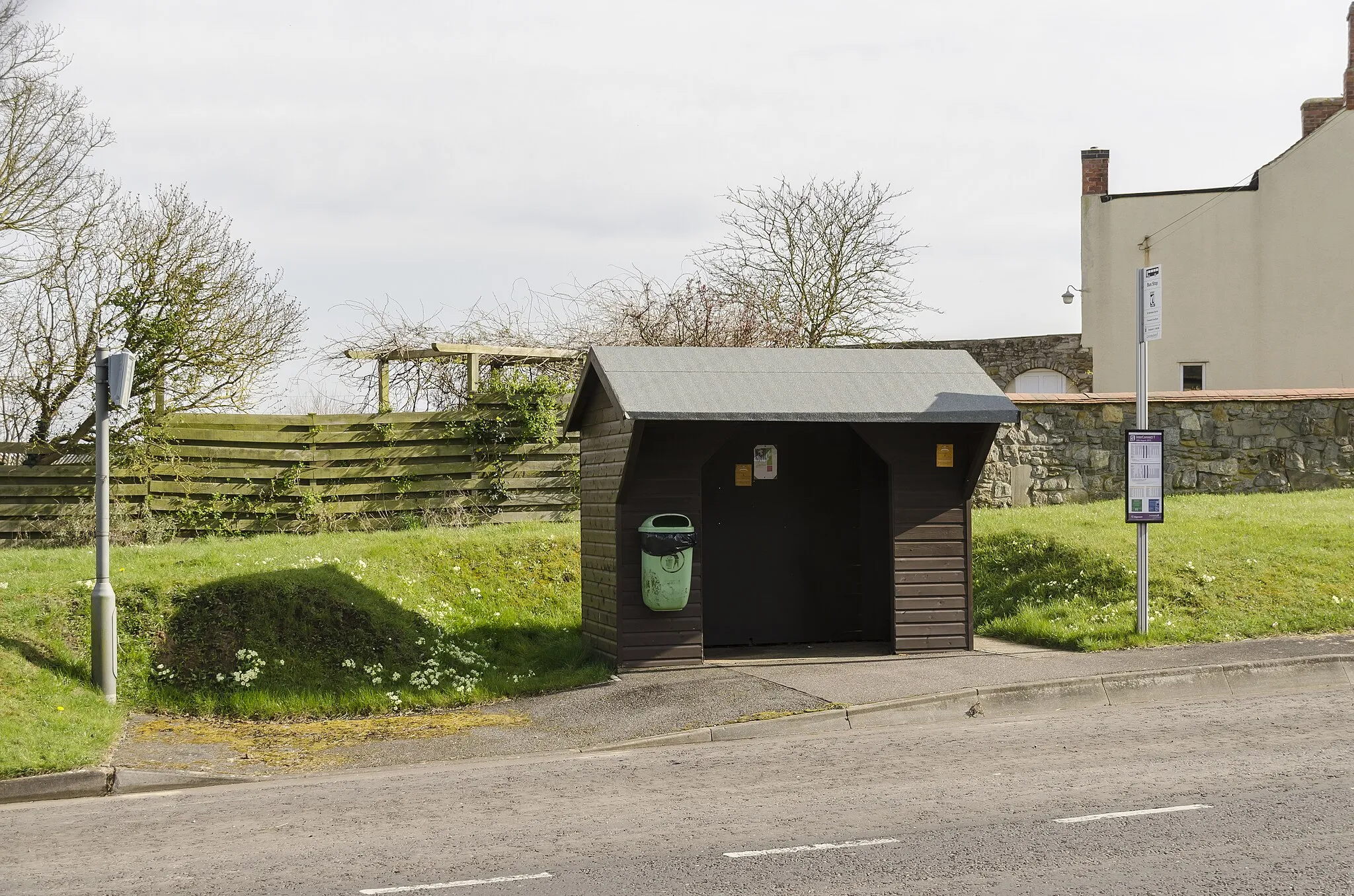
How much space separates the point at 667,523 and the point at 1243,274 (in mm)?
22285

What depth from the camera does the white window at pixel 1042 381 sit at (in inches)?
1216

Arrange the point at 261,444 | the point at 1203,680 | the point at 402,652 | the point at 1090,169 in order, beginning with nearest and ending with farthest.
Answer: the point at 1203,680, the point at 402,652, the point at 261,444, the point at 1090,169


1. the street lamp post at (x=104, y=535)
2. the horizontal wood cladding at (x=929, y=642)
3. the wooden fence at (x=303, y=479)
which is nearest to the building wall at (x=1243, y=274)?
the wooden fence at (x=303, y=479)

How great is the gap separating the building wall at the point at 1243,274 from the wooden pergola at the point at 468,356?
1558 cm

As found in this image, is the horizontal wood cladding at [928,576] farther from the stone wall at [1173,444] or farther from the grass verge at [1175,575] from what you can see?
the stone wall at [1173,444]

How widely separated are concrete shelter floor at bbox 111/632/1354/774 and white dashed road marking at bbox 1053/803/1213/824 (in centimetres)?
334

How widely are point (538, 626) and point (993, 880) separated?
830 cm

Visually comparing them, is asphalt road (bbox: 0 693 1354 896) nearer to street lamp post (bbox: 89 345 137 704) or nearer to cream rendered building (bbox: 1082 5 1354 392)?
street lamp post (bbox: 89 345 137 704)

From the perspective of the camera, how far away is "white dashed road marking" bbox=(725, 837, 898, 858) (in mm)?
5855

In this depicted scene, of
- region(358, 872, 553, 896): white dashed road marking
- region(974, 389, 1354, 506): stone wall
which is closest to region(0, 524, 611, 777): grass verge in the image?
region(358, 872, 553, 896): white dashed road marking

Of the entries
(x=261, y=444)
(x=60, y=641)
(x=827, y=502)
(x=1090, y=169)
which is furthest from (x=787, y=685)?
(x=1090, y=169)

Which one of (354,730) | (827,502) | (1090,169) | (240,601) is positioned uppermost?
(1090,169)

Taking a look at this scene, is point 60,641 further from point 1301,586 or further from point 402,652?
point 1301,586

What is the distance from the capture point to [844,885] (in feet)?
17.5
